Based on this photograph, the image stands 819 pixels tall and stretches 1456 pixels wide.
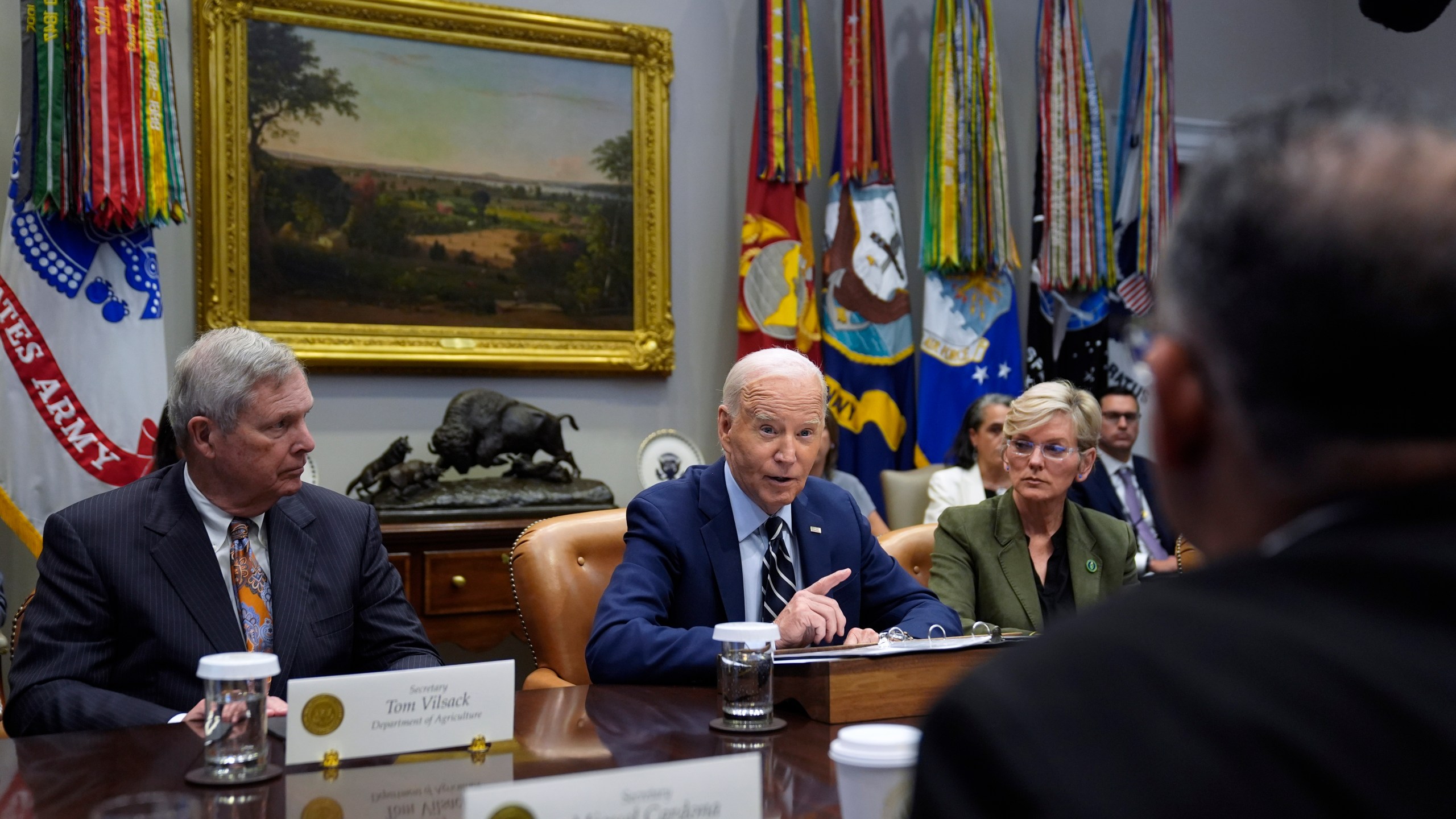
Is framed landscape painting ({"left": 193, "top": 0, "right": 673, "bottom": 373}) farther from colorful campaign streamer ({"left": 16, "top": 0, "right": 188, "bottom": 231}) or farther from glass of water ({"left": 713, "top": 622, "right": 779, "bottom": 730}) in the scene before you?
glass of water ({"left": 713, "top": 622, "right": 779, "bottom": 730})

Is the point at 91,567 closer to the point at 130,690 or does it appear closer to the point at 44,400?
the point at 130,690

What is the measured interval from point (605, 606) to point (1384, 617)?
176cm

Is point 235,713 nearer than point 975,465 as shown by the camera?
Yes

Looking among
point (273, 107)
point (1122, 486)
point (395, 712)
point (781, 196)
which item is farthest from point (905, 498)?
point (395, 712)

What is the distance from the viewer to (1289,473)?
59 centimetres

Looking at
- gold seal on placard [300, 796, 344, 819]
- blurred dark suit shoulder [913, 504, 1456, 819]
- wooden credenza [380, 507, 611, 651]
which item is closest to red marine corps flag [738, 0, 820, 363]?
wooden credenza [380, 507, 611, 651]

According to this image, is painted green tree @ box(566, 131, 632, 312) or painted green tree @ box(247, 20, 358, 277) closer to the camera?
painted green tree @ box(247, 20, 358, 277)

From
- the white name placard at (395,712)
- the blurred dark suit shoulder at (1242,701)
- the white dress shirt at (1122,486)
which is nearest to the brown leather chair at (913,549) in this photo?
the white name placard at (395,712)

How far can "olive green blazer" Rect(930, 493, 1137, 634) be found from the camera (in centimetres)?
290

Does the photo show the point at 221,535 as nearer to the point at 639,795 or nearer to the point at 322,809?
the point at 322,809

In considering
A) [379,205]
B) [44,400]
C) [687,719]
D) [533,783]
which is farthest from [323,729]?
[379,205]

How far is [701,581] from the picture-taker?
2.39 metres

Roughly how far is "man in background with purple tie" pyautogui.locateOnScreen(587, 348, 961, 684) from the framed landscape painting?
8.70 ft

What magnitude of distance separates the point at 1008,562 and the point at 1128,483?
94.3 inches
